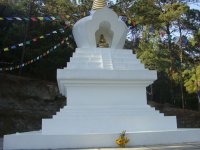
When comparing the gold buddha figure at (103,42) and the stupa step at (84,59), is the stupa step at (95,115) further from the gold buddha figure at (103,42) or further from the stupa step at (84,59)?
the gold buddha figure at (103,42)

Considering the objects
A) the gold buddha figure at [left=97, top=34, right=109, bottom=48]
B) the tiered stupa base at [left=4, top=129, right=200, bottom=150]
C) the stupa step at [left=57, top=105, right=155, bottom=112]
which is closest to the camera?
the tiered stupa base at [left=4, top=129, right=200, bottom=150]

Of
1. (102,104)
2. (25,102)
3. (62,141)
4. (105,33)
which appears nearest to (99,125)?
(102,104)

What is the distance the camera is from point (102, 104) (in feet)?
32.3

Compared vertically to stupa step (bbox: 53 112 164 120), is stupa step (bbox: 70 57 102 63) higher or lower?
higher

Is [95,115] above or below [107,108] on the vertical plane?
below

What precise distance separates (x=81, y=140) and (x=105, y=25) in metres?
4.86

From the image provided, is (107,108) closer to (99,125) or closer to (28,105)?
(99,125)

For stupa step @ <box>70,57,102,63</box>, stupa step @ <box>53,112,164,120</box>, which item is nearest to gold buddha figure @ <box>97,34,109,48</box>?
stupa step @ <box>70,57,102,63</box>

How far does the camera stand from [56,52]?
927 inches

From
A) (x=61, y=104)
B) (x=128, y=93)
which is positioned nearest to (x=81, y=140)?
(x=128, y=93)

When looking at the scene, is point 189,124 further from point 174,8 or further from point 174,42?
point 174,8

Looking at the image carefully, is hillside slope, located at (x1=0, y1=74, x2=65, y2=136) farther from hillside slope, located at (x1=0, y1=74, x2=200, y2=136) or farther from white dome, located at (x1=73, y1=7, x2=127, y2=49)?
white dome, located at (x1=73, y1=7, x2=127, y2=49)

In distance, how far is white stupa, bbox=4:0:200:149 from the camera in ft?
26.2

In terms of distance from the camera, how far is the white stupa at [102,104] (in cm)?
798
